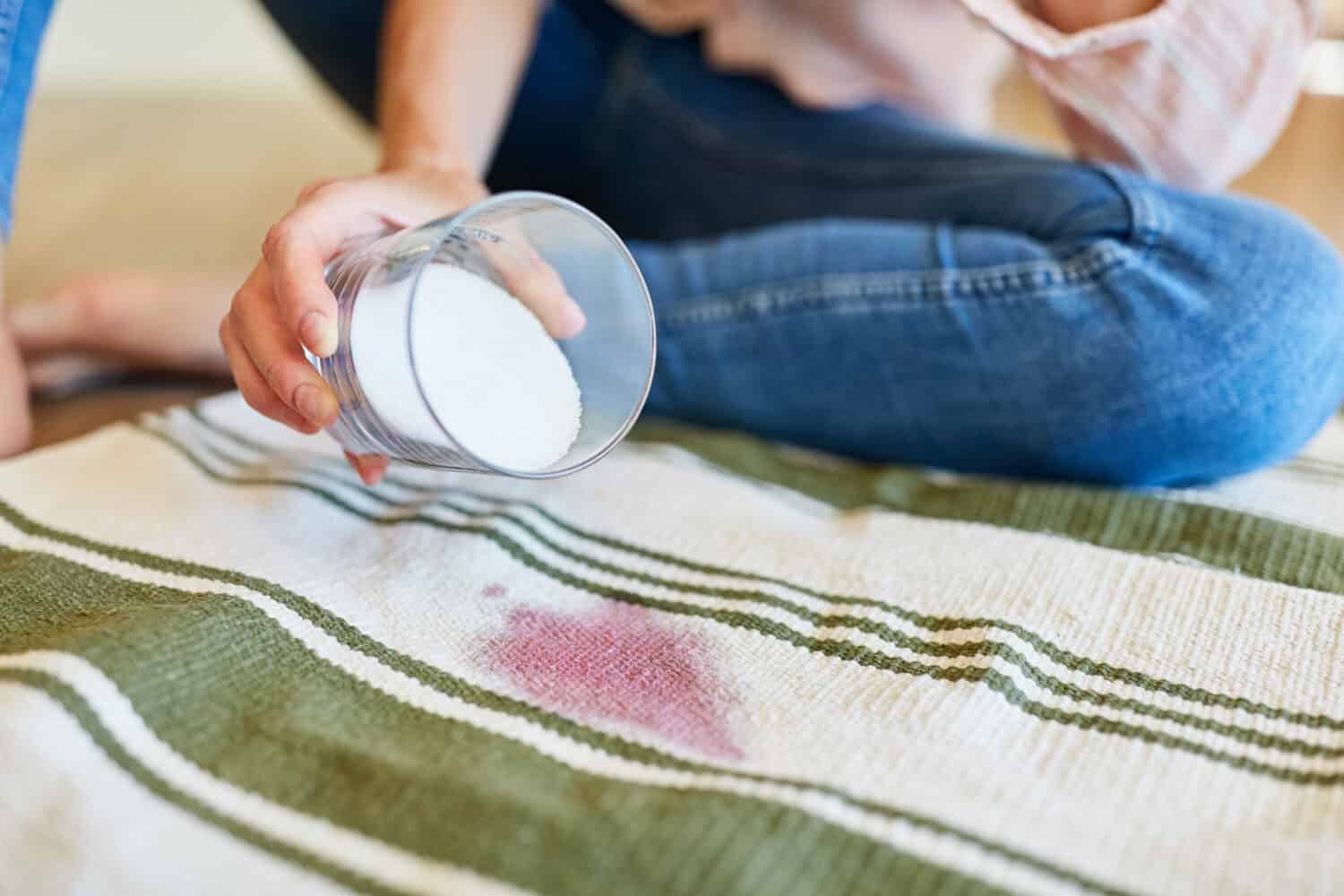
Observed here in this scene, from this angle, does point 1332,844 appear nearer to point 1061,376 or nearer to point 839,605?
point 839,605

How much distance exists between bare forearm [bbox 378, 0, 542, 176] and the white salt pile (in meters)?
0.19

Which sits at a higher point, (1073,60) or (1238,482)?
(1073,60)

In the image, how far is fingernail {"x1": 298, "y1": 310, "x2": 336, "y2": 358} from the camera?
0.45 m

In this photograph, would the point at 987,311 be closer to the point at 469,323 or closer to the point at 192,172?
the point at 469,323

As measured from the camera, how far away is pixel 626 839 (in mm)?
361

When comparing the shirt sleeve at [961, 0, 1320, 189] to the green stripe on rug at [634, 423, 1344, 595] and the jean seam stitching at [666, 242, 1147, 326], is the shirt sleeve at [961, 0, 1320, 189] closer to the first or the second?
the jean seam stitching at [666, 242, 1147, 326]

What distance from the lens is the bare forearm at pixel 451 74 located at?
2.28 feet

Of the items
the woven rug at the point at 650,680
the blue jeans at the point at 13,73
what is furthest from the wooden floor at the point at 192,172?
the woven rug at the point at 650,680

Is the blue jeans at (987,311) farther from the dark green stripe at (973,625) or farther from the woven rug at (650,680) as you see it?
the dark green stripe at (973,625)

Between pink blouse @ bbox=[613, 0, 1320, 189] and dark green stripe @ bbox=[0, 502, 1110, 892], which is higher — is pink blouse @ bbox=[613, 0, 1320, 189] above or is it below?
above

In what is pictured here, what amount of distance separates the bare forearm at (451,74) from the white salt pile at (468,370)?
0.19 m

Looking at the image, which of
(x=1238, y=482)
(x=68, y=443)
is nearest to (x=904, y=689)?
(x=1238, y=482)

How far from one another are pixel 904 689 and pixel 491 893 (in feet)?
0.61

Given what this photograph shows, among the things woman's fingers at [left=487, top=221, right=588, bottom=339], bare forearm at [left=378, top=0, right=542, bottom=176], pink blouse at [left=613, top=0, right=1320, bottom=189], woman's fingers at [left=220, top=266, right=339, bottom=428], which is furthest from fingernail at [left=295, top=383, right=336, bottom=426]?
pink blouse at [left=613, top=0, right=1320, bottom=189]
